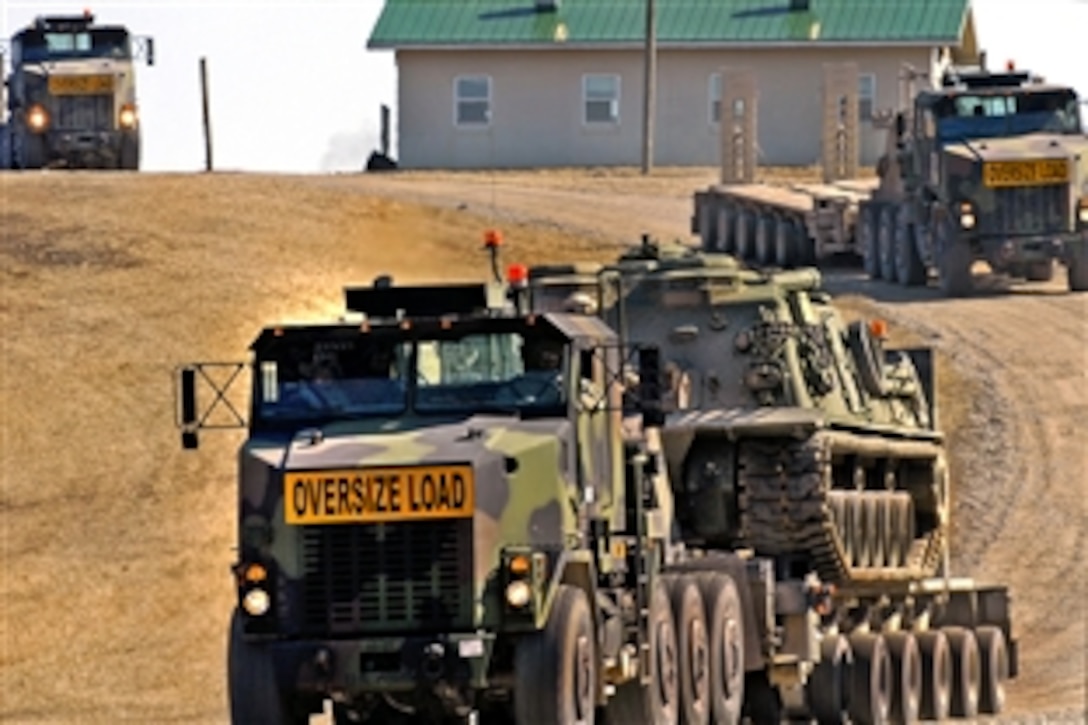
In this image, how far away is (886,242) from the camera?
51281 millimetres

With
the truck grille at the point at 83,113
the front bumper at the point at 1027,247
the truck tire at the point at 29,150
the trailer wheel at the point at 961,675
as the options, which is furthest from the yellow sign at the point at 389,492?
the truck tire at the point at 29,150

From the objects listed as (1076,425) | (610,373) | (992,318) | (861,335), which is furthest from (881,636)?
(992,318)

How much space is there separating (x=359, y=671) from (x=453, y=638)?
0.61 meters

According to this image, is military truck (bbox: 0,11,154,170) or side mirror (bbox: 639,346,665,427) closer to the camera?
side mirror (bbox: 639,346,665,427)

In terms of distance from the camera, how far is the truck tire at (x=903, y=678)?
31.6 meters

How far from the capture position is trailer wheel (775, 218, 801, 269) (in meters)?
52.4

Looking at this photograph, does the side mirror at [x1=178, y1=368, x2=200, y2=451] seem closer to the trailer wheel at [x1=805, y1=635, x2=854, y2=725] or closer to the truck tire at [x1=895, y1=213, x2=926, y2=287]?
the trailer wheel at [x1=805, y1=635, x2=854, y2=725]

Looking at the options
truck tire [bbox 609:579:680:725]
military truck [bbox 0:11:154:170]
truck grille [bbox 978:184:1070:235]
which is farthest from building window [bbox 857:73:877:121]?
truck tire [bbox 609:579:680:725]

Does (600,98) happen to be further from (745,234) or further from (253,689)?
(253,689)

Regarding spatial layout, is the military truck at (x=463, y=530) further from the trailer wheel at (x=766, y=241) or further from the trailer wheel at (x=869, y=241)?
the trailer wheel at (x=766, y=241)

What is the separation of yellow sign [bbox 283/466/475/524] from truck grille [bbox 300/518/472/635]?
7 centimetres

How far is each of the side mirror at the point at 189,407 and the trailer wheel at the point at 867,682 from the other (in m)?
9.08

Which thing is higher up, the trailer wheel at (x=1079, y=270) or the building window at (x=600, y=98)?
the building window at (x=600, y=98)

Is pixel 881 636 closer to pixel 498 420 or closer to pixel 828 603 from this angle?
pixel 828 603
